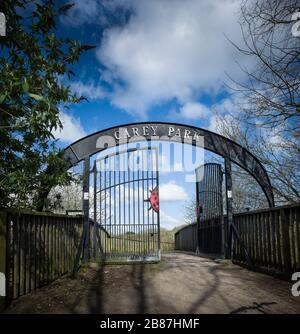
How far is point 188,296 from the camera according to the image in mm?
5766

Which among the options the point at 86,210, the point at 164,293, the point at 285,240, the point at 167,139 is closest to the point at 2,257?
the point at 164,293

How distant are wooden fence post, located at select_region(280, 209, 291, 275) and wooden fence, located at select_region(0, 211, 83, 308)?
4254 mm

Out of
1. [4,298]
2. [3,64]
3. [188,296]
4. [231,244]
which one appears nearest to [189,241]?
[231,244]

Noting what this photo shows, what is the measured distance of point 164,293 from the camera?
597cm

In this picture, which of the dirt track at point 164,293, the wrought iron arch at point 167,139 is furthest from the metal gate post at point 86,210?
the dirt track at point 164,293

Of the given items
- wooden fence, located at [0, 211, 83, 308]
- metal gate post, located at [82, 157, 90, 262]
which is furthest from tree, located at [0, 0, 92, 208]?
metal gate post, located at [82, 157, 90, 262]

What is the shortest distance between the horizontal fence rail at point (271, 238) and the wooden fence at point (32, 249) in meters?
4.11

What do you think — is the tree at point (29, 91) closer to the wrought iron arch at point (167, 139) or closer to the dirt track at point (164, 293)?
the dirt track at point (164, 293)

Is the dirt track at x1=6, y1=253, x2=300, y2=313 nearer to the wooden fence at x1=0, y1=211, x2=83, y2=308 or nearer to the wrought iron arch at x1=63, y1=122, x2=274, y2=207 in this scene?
the wooden fence at x1=0, y1=211, x2=83, y2=308

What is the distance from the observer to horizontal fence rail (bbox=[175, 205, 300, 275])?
648cm
